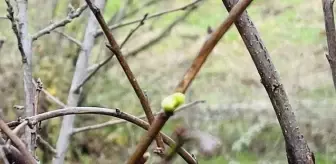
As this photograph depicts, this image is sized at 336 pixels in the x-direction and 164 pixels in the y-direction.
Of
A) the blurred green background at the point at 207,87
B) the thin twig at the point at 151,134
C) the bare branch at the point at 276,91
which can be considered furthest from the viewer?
the blurred green background at the point at 207,87

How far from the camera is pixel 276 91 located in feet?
2.48

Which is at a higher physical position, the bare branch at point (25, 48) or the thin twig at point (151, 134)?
the bare branch at point (25, 48)

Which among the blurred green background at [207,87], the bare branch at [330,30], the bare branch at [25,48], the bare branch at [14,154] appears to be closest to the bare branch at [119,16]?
the blurred green background at [207,87]

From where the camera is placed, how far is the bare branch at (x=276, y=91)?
Answer: 0.73 metres

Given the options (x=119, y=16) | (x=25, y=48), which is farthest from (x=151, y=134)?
(x=119, y=16)

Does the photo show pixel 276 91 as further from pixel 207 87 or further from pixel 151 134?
pixel 207 87

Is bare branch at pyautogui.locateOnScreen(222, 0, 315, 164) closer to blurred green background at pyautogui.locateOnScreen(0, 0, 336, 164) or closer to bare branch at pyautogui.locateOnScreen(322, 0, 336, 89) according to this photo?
bare branch at pyautogui.locateOnScreen(322, 0, 336, 89)

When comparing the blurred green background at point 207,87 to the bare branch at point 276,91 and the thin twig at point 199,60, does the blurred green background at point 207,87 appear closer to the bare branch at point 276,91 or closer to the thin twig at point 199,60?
the bare branch at point 276,91

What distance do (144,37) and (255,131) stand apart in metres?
1.69

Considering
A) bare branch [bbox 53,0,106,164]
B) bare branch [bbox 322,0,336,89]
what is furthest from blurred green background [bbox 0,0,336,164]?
bare branch [bbox 322,0,336,89]

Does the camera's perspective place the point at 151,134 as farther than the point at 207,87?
No

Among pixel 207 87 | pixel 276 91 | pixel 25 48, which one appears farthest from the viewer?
pixel 207 87

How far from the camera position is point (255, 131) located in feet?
12.5

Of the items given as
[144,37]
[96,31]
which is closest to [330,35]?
[96,31]
